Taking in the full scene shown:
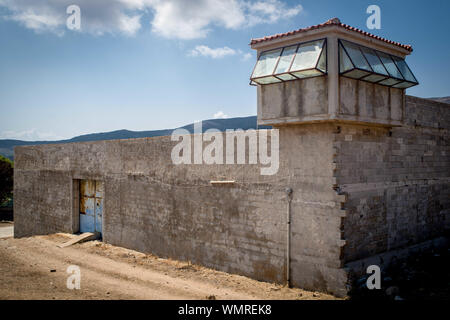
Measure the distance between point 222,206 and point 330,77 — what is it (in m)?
4.71

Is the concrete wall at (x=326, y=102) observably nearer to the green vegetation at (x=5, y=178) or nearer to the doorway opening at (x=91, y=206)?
the doorway opening at (x=91, y=206)

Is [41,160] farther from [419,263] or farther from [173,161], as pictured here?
[419,263]

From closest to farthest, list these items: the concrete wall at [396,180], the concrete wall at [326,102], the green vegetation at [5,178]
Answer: the concrete wall at [326,102] < the concrete wall at [396,180] < the green vegetation at [5,178]

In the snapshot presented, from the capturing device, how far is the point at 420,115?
11.1 meters

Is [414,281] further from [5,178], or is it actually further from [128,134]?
[128,134]

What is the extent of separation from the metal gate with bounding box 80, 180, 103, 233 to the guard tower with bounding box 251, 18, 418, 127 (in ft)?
30.7

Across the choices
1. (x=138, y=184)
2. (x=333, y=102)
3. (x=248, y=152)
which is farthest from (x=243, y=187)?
(x=138, y=184)

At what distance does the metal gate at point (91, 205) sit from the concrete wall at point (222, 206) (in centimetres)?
42

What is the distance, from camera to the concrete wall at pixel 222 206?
870 centimetres

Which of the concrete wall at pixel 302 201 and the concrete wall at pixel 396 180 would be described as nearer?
the concrete wall at pixel 302 201

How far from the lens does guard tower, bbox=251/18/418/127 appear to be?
813 cm

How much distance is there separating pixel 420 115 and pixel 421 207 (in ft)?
9.03

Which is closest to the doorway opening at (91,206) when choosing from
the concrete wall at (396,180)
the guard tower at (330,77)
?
the guard tower at (330,77)

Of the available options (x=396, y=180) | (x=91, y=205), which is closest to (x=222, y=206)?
(x=396, y=180)
